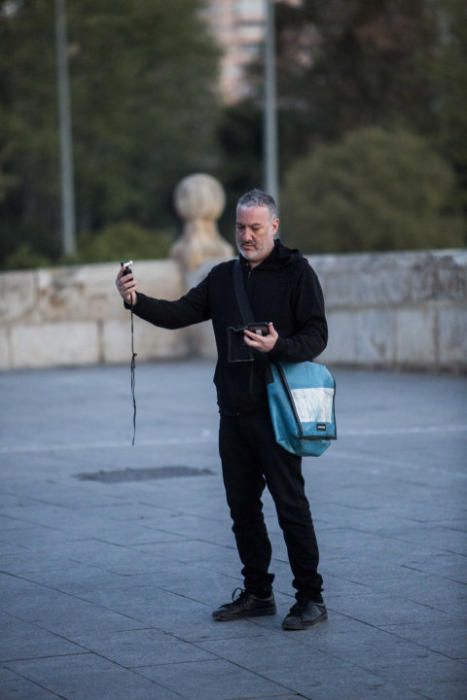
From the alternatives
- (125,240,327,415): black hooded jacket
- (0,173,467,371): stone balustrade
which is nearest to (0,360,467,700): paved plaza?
(125,240,327,415): black hooded jacket

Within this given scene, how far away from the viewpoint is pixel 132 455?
11.3 meters

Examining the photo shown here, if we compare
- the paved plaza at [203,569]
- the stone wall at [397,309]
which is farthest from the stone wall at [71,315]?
the paved plaza at [203,569]

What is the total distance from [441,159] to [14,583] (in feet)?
182

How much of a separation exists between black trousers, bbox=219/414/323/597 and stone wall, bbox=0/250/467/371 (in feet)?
33.1

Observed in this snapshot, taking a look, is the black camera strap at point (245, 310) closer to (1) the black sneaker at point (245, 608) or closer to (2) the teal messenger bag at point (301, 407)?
(2) the teal messenger bag at point (301, 407)

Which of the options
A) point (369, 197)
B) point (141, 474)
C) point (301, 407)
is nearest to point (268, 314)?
point (301, 407)

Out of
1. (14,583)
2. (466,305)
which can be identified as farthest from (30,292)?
(14,583)

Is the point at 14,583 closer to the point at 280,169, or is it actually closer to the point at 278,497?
the point at 278,497

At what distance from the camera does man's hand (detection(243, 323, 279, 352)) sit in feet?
19.8

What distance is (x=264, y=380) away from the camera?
631cm

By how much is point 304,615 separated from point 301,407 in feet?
2.41

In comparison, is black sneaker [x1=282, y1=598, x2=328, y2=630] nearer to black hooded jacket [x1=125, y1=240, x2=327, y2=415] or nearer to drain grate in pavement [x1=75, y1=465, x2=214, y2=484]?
black hooded jacket [x1=125, y1=240, x2=327, y2=415]

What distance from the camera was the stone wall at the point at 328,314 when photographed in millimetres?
16688

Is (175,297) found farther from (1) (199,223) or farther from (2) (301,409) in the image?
(2) (301,409)
